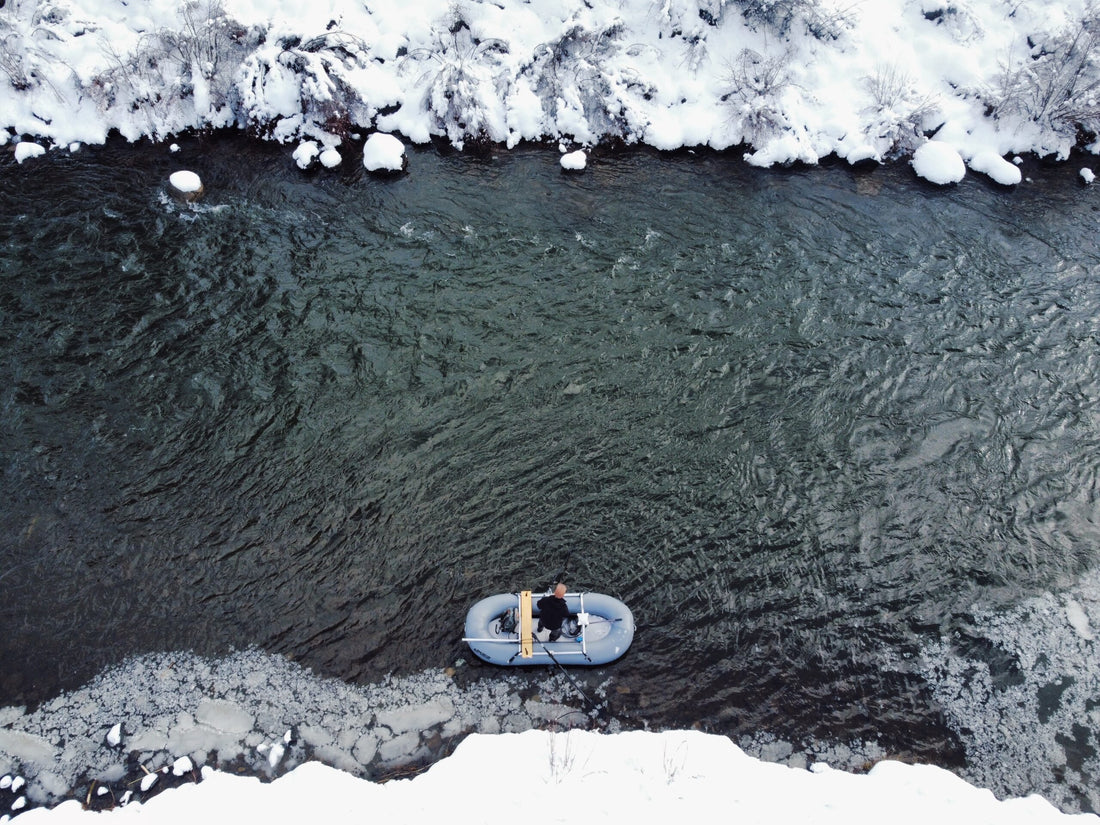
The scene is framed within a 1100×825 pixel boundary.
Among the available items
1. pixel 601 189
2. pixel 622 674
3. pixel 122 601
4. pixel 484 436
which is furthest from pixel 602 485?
pixel 601 189

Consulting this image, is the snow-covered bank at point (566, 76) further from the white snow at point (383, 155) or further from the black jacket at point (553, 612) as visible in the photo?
the black jacket at point (553, 612)

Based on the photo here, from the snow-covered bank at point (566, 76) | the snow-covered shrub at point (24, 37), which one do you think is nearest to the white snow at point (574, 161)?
the snow-covered bank at point (566, 76)

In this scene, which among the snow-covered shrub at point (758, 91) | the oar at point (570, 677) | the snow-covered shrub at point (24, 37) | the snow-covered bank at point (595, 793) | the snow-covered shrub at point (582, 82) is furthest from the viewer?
the snow-covered shrub at point (582, 82)

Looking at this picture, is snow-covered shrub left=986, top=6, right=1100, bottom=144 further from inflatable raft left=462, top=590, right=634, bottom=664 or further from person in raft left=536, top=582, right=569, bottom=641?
person in raft left=536, top=582, right=569, bottom=641

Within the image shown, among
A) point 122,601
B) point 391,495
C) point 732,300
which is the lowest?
point 122,601

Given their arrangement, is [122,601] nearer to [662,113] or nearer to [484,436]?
[484,436]

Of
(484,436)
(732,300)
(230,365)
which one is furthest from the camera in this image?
(732,300)

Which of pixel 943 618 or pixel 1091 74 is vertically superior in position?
pixel 1091 74
